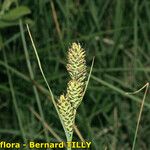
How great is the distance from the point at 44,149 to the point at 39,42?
62cm

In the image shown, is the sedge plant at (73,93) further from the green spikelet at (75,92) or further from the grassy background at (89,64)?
the grassy background at (89,64)

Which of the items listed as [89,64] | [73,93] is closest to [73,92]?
[73,93]

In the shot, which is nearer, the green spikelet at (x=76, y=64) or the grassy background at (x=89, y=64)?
the green spikelet at (x=76, y=64)

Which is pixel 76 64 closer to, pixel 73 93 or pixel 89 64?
pixel 73 93

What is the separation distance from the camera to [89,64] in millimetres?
2230

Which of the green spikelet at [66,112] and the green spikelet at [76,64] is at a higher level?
the green spikelet at [76,64]

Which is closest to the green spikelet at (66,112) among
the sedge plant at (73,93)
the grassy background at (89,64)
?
Result: the sedge plant at (73,93)

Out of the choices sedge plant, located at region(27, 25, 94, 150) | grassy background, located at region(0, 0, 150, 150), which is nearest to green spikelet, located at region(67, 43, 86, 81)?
sedge plant, located at region(27, 25, 94, 150)

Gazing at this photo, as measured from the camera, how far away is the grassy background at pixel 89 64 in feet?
6.44

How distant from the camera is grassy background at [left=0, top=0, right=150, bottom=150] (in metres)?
A: 1.96

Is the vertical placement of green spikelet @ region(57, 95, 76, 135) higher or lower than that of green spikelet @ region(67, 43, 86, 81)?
lower

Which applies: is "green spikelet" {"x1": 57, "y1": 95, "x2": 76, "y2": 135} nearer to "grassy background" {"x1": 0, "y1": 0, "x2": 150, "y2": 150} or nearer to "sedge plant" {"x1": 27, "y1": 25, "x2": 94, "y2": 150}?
"sedge plant" {"x1": 27, "y1": 25, "x2": 94, "y2": 150}

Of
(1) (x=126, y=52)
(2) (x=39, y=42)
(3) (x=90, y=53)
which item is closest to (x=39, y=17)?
(2) (x=39, y=42)

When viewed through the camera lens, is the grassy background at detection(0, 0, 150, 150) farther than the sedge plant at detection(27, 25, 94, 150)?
Yes
